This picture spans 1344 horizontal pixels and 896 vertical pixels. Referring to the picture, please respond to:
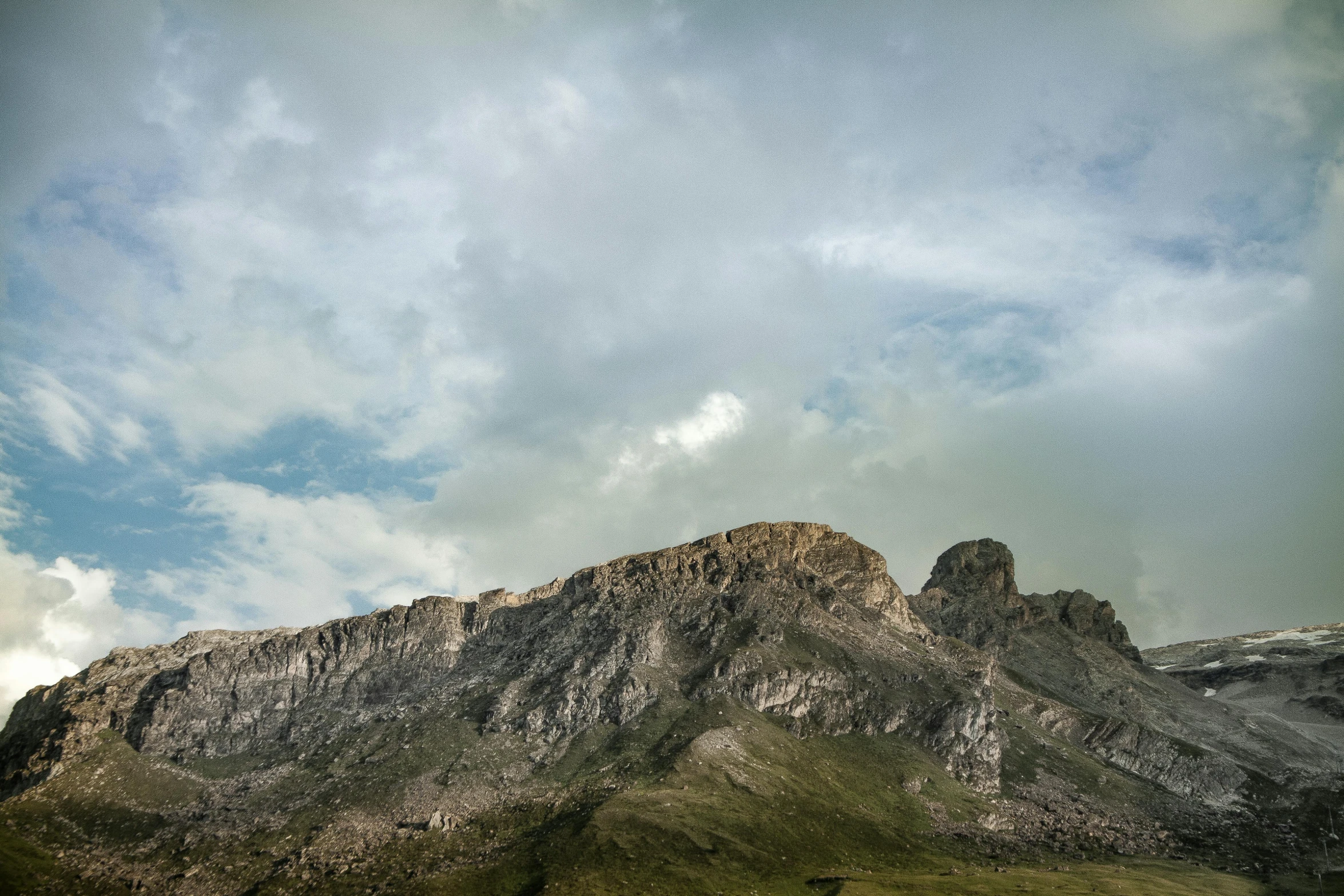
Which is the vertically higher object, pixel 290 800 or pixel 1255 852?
pixel 290 800

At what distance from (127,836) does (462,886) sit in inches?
3597

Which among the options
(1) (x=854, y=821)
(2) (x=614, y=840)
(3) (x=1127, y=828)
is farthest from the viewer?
(3) (x=1127, y=828)

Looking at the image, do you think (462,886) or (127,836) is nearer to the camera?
(462,886)

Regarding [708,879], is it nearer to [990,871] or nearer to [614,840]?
[614,840]

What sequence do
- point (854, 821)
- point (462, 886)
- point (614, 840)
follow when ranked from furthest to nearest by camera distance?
point (854, 821) < point (614, 840) < point (462, 886)

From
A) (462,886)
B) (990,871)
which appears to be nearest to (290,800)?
(462,886)

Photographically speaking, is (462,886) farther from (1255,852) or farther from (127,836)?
(1255,852)

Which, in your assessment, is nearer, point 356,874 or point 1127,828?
Result: point 356,874

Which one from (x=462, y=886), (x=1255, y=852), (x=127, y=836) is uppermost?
(x=127, y=836)

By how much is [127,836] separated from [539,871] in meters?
103

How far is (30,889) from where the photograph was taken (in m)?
159

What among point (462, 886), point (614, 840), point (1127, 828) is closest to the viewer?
point (462, 886)

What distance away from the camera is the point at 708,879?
494ft

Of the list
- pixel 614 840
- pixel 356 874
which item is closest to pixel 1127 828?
pixel 614 840
